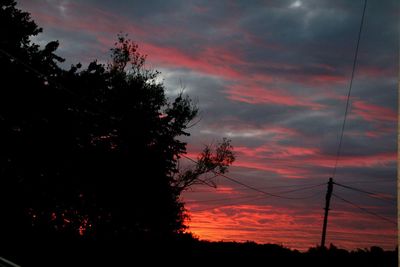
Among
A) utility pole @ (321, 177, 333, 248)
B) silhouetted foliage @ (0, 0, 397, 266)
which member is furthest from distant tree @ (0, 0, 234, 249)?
utility pole @ (321, 177, 333, 248)

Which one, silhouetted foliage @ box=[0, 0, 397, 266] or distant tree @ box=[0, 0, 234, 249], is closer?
silhouetted foliage @ box=[0, 0, 397, 266]

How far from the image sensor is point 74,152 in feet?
99.7

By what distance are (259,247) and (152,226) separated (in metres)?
14.3

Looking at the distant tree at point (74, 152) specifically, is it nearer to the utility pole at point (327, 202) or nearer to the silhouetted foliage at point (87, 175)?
the silhouetted foliage at point (87, 175)

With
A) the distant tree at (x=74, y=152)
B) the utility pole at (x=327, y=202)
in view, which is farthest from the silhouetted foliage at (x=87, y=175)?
the utility pole at (x=327, y=202)

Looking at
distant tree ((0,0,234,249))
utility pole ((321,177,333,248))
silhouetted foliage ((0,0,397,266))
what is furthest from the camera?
utility pole ((321,177,333,248))

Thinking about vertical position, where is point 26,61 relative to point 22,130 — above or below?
above

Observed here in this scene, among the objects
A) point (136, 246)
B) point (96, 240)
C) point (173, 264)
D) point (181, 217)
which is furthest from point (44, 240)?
point (181, 217)

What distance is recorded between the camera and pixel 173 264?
838 inches

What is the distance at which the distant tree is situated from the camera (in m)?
27.5

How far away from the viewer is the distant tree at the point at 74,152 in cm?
2755

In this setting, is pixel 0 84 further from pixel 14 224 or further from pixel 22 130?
pixel 14 224

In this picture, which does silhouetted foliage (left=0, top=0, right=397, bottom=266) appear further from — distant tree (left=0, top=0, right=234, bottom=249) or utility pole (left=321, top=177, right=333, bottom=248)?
utility pole (left=321, top=177, right=333, bottom=248)

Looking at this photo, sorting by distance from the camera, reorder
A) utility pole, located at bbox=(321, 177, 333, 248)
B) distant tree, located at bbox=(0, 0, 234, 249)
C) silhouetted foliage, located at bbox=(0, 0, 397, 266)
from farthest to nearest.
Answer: utility pole, located at bbox=(321, 177, 333, 248) → distant tree, located at bbox=(0, 0, 234, 249) → silhouetted foliage, located at bbox=(0, 0, 397, 266)
